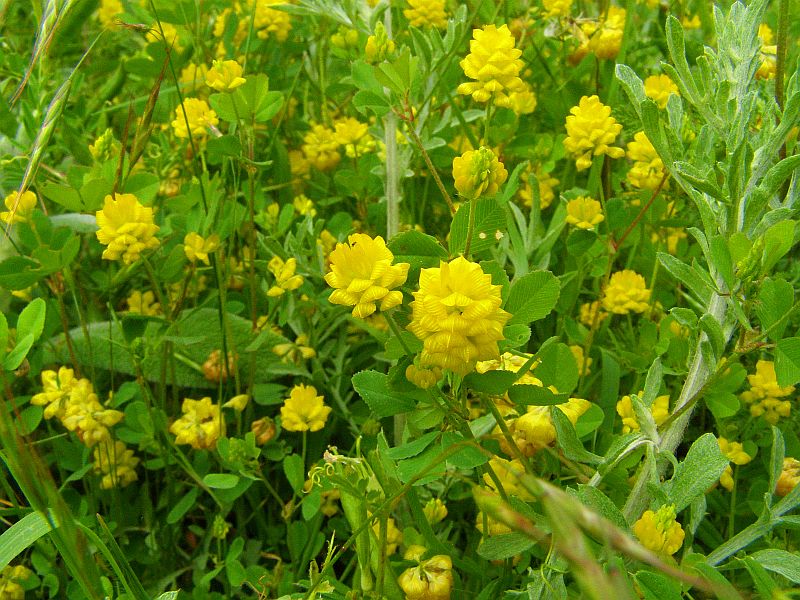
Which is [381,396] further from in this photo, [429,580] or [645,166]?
[645,166]

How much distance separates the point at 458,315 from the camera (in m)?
0.75

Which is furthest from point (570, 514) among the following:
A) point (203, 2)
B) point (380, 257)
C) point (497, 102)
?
point (203, 2)

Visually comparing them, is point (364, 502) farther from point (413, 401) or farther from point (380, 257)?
point (380, 257)

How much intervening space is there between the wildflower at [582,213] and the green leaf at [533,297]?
394 millimetres

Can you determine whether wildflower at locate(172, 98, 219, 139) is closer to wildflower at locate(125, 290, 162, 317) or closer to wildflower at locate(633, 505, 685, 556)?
wildflower at locate(125, 290, 162, 317)

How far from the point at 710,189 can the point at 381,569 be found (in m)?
0.51

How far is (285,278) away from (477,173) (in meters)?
0.49

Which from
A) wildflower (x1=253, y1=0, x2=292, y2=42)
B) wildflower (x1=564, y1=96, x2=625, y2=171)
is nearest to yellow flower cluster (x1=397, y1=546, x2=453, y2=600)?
wildflower (x1=564, y1=96, x2=625, y2=171)

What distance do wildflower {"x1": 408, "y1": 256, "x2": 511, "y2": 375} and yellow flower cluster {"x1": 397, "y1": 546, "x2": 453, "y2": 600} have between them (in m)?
0.28

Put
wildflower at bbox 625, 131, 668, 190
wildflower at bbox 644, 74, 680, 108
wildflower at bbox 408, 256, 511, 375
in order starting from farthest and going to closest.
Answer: wildflower at bbox 644, 74, 680, 108, wildflower at bbox 625, 131, 668, 190, wildflower at bbox 408, 256, 511, 375

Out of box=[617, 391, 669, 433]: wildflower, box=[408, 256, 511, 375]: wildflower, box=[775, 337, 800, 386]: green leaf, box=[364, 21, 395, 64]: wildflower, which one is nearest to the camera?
box=[408, 256, 511, 375]: wildflower

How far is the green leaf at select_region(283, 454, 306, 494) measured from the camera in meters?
1.15

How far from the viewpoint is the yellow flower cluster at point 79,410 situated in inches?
48.2

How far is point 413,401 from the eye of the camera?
93 cm
